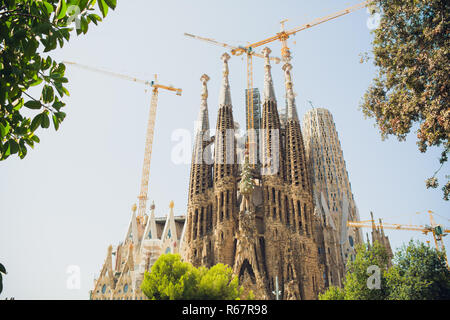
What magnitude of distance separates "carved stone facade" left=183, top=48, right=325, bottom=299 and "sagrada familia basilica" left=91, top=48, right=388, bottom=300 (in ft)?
0.30

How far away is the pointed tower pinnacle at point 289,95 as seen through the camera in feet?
146

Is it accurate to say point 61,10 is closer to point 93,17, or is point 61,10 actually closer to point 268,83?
point 93,17

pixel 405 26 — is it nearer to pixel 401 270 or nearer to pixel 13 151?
pixel 13 151

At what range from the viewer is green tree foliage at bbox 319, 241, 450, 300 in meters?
22.9

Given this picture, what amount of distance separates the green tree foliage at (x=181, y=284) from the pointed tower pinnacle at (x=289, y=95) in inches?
924

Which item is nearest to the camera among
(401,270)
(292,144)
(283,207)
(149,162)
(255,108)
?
(401,270)

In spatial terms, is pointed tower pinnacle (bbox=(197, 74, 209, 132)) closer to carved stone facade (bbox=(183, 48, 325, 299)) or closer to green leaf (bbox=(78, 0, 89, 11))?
carved stone facade (bbox=(183, 48, 325, 299))

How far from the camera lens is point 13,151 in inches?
170

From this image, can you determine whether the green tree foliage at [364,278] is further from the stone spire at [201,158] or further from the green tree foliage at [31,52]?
the green tree foliage at [31,52]

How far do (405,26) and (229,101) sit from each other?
32458mm

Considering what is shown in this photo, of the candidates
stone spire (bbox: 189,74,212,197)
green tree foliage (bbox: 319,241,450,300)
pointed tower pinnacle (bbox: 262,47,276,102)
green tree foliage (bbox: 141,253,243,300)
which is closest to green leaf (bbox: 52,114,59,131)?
green tree foliage (bbox: 141,253,243,300)
